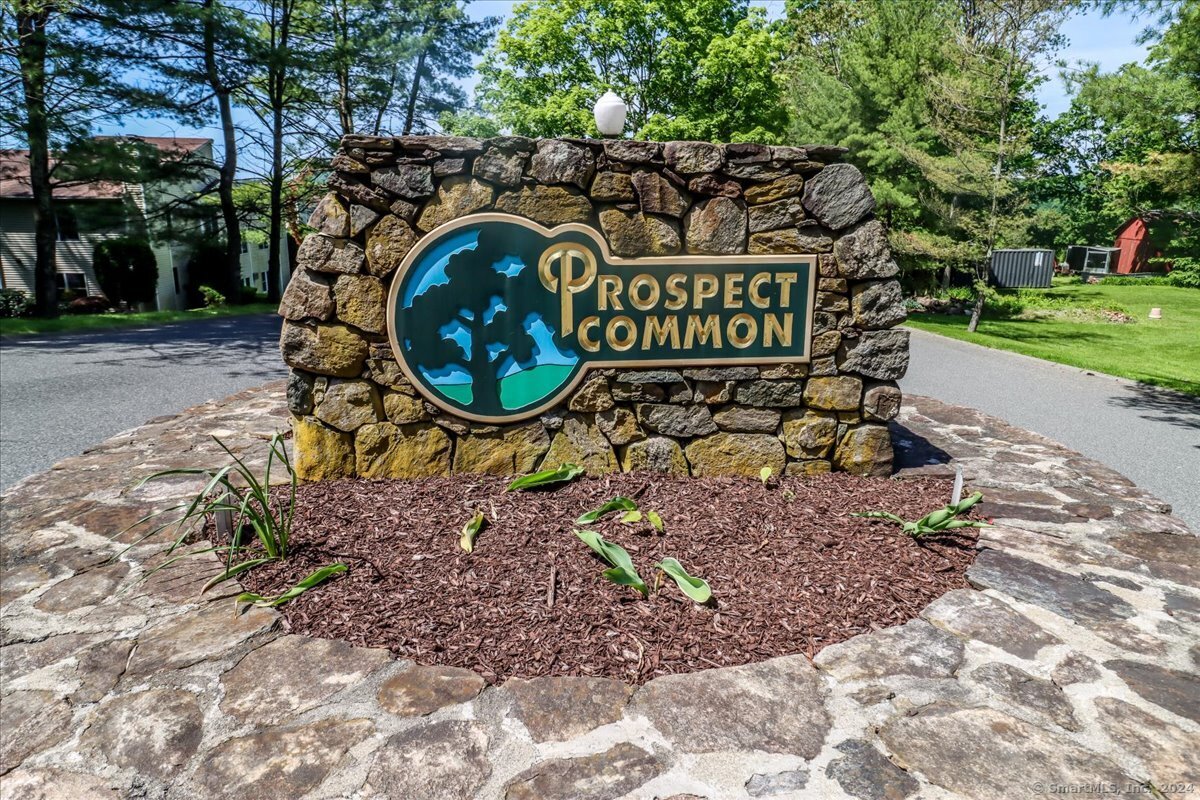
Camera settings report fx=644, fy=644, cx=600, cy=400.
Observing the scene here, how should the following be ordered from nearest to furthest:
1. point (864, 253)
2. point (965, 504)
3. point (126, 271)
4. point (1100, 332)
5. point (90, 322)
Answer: point (965, 504), point (864, 253), point (90, 322), point (1100, 332), point (126, 271)

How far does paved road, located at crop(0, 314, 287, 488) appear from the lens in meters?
4.83

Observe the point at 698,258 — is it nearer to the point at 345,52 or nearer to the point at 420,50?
the point at 345,52

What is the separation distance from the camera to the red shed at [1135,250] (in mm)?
26312

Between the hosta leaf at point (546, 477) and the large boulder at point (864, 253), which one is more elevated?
the large boulder at point (864, 253)

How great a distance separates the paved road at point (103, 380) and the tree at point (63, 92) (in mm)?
3354

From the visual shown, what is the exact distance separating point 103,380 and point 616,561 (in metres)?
6.82

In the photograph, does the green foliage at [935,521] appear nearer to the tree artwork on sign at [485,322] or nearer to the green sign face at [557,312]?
the green sign face at [557,312]

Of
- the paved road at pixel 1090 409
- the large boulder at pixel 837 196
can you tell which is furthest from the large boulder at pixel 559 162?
the paved road at pixel 1090 409

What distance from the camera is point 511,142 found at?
10.3 ft

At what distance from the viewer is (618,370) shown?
3.39m

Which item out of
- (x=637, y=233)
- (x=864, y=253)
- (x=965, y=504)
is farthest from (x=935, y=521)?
(x=637, y=233)

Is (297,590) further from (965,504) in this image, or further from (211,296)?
(211,296)

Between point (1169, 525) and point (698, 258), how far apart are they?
8.64 feet

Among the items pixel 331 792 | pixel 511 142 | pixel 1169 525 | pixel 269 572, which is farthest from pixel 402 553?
pixel 1169 525
